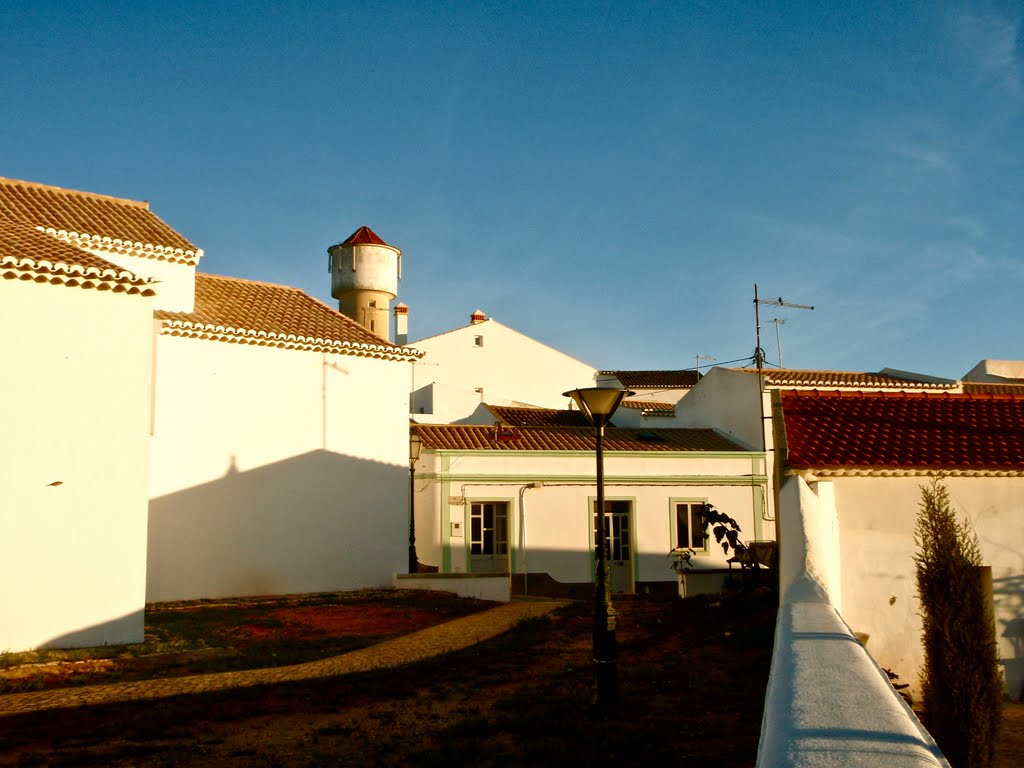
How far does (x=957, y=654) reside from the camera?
7.46m

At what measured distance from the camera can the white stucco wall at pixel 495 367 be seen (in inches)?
1489

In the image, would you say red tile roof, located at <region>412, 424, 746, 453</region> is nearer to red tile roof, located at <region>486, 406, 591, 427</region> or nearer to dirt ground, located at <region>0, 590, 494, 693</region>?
red tile roof, located at <region>486, 406, 591, 427</region>

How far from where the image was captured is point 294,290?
2314 cm

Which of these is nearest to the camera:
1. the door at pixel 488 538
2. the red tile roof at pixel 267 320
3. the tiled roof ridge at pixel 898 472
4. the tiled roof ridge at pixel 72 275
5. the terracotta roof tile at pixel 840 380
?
the tiled roof ridge at pixel 72 275

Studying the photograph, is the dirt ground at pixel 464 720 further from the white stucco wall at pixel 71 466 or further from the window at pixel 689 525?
the window at pixel 689 525

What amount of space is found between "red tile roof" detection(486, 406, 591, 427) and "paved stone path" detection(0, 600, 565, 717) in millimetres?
14430

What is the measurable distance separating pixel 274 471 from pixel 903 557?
1203 centimetres

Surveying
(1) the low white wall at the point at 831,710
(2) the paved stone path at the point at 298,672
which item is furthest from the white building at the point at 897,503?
(1) the low white wall at the point at 831,710

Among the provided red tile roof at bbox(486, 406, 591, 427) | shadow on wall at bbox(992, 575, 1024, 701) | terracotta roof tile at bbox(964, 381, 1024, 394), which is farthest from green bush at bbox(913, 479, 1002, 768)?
terracotta roof tile at bbox(964, 381, 1024, 394)

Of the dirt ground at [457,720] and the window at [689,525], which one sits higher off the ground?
the window at [689,525]

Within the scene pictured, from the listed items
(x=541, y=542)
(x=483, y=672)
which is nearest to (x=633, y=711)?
(x=483, y=672)

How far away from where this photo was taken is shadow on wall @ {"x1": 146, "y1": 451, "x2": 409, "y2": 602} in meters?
17.7

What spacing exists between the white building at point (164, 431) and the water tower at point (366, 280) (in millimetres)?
6243

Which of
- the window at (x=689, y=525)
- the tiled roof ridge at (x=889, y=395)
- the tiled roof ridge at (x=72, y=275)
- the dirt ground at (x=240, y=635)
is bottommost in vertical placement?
the dirt ground at (x=240, y=635)
